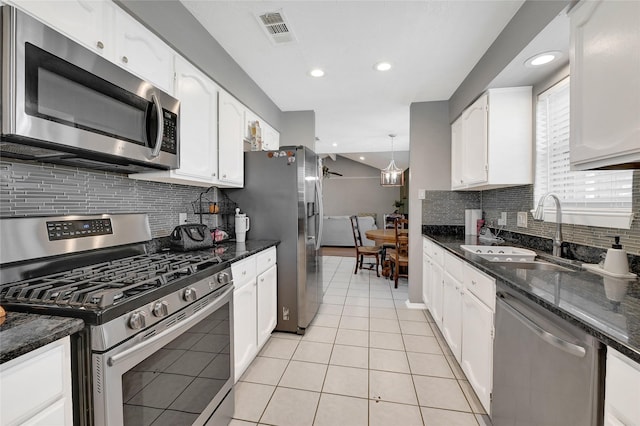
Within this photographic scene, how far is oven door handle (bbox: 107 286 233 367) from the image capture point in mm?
904

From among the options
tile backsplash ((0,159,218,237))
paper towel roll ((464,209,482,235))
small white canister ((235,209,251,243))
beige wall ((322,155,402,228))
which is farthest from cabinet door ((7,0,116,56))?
beige wall ((322,155,402,228))

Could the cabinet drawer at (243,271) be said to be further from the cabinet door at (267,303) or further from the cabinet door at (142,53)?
the cabinet door at (142,53)

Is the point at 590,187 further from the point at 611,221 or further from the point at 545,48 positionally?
the point at 545,48

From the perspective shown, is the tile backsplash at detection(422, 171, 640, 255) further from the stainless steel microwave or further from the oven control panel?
the oven control panel

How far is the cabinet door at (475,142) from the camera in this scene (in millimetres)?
2355

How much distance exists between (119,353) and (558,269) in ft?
6.75

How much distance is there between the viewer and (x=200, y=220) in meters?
2.39

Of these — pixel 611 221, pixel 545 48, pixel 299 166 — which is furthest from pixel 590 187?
pixel 299 166

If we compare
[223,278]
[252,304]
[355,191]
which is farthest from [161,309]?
[355,191]

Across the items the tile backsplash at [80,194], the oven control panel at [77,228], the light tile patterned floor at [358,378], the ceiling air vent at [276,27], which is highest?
the ceiling air vent at [276,27]

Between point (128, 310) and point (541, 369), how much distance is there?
4.97 ft

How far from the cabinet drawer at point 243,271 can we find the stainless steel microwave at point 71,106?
29.2 inches

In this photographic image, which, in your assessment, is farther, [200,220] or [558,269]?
[200,220]

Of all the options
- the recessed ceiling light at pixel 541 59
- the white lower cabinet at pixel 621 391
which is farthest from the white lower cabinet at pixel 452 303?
the recessed ceiling light at pixel 541 59
